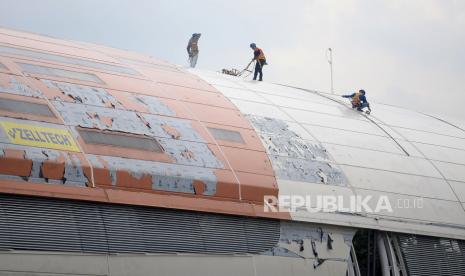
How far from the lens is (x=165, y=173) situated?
13.4 meters

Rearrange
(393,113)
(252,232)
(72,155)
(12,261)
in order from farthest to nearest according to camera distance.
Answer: (393,113) → (252,232) → (72,155) → (12,261)

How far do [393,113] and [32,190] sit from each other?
47.9ft

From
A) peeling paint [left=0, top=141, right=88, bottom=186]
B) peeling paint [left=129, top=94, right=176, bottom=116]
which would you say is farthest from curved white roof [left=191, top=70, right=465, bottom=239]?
peeling paint [left=0, top=141, right=88, bottom=186]

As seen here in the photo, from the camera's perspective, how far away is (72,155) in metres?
12.6

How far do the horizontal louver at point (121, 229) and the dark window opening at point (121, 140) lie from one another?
4.92ft

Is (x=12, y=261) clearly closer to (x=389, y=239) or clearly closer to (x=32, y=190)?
(x=32, y=190)

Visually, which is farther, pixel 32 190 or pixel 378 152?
pixel 378 152

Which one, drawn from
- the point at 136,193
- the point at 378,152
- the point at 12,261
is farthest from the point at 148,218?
the point at 378,152

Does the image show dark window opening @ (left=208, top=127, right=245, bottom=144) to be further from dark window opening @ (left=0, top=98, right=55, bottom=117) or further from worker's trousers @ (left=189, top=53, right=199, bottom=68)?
worker's trousers @ (left=189, top=53, right=199, bottom=68)


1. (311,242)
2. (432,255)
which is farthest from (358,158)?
(311,242)

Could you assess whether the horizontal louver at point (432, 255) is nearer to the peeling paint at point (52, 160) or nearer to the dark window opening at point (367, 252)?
the dark window opening at point (367, 252)

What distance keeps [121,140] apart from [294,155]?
436 cm

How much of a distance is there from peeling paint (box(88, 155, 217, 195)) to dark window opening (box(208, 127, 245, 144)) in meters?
1.54

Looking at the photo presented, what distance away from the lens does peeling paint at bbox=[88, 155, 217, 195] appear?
12.9 meters
